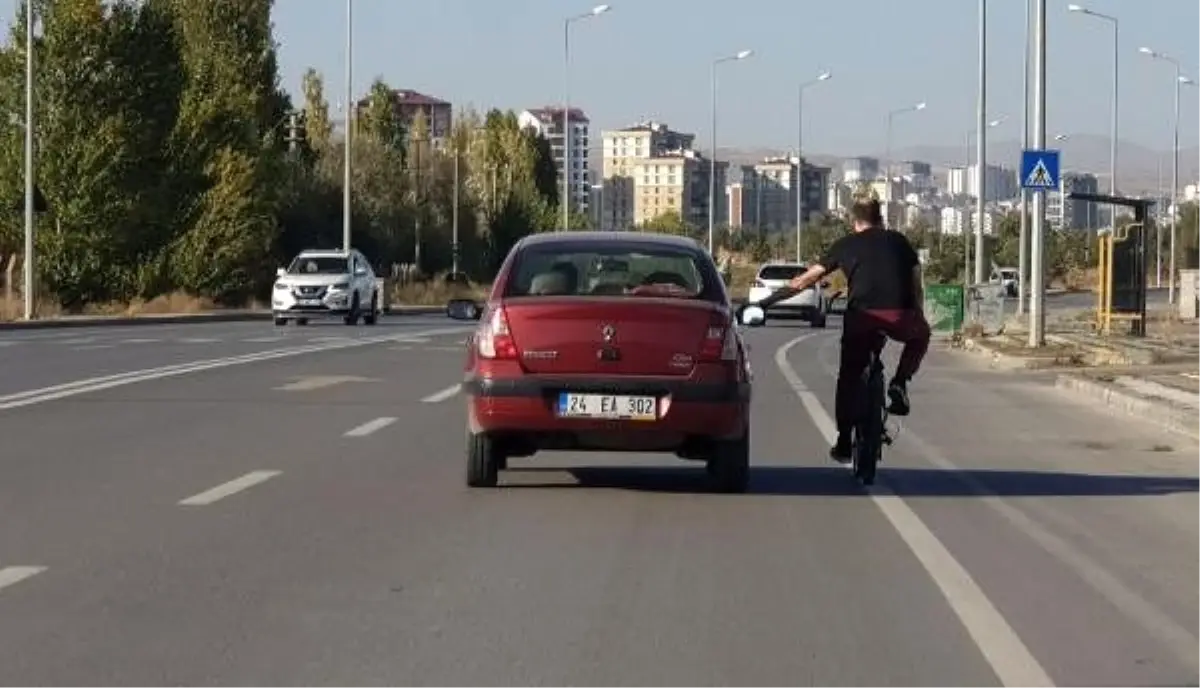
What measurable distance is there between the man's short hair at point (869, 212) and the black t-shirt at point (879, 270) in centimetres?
25

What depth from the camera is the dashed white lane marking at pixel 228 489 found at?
1243cm

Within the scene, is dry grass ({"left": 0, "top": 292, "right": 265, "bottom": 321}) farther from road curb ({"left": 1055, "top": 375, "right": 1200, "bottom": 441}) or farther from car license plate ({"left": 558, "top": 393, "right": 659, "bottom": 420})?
car license plate ({"left": 558, "top": 393, "right": 659, "bottom": 420})

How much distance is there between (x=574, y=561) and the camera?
A: 1027 centimetres

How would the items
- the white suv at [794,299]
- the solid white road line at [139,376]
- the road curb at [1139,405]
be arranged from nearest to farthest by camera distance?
the road curb at [1139,405] → the solid white road line at [139,376] → the white suv at [794,299]

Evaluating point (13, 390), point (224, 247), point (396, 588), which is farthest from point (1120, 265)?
point (224, 247)

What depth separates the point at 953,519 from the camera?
12.2 meters

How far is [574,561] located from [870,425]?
4013 mm

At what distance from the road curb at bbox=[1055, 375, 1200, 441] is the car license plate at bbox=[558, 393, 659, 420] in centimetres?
776

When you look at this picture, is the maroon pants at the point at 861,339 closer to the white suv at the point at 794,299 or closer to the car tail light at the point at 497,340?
the car tail light at the point at 497,340

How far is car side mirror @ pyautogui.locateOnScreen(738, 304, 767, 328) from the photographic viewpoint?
1416 centimetres

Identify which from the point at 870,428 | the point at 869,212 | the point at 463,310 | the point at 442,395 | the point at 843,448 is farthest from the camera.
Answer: the point at 442,395

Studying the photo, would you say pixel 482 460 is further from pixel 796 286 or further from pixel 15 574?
pixel 15 574

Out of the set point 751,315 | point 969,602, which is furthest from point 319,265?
point 969,602

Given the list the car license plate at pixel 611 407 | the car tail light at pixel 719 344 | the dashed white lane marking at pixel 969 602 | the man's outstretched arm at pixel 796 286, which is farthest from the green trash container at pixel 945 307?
the car license plate at pixel 611 407
